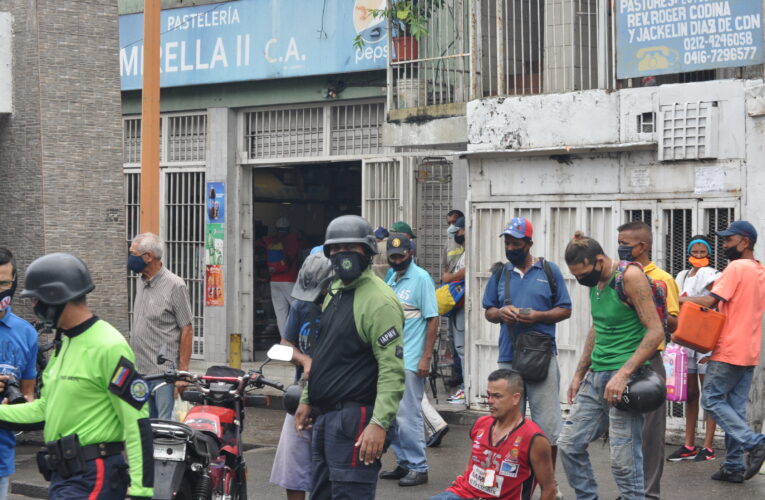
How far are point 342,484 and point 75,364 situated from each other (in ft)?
5.00

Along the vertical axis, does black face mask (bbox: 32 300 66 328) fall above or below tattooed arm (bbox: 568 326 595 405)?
above

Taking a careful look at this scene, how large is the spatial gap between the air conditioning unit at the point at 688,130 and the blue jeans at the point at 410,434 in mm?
3359

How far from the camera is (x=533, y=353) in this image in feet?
28.9

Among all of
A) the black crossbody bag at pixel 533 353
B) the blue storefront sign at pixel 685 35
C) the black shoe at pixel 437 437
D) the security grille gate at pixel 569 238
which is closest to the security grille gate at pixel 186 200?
the security grille gate at pixel 569 238

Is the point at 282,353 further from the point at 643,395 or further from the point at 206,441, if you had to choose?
the point at 643,395

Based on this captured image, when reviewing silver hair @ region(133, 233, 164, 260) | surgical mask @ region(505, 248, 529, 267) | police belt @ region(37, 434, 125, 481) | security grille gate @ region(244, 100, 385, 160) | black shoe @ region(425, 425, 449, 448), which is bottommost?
black shoe @ region(425, 425, 449, 448)

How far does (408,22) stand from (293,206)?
4.72 metres

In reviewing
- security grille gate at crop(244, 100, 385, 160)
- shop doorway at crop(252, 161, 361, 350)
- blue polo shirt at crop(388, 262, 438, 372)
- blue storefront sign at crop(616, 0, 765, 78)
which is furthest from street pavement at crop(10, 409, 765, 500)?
shop doorway at crop(252, 161, 361, 350)

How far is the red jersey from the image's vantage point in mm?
6715

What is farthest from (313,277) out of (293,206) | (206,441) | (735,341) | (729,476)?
(293,206)

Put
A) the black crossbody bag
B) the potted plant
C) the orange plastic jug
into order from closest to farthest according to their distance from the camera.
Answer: the black crossbody bag → the orange plastic jug → the potted plant

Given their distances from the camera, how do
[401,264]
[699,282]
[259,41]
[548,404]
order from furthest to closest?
1. [259,41]
2. [699,282]
3. [401,264]
4. [548,404]

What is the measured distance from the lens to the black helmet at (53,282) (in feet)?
17.5

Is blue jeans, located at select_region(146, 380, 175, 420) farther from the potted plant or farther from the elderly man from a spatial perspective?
the potted plant
